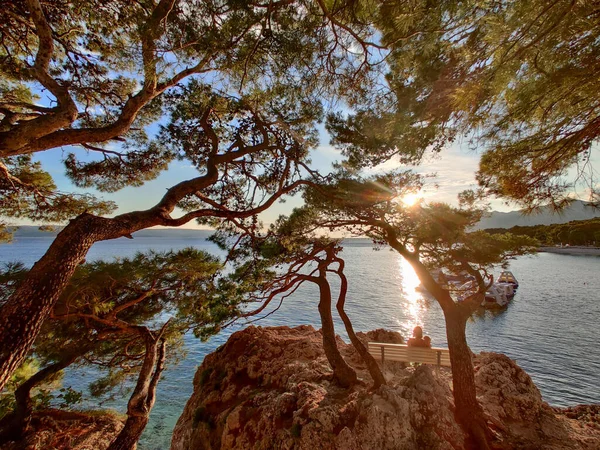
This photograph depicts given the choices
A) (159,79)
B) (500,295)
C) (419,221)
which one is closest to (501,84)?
(419,221)

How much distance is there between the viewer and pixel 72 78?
373cm

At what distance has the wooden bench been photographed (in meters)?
5.62

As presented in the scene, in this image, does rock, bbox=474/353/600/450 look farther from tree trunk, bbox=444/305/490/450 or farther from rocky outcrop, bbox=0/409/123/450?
rocky outcrop, bbox=0/409/123/450

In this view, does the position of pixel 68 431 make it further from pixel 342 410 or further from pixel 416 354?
pixel 416 354

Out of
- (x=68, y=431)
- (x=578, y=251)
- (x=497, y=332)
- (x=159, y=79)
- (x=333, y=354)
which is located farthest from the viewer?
(x=578, y=251)

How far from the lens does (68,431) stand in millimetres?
5137

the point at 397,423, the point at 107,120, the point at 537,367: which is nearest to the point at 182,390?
the point at 397,423

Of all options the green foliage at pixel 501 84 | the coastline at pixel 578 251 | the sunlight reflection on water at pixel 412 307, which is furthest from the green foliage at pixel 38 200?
the coastline at pixel 578 251

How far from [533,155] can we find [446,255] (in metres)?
1.80

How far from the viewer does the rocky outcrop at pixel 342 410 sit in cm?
339

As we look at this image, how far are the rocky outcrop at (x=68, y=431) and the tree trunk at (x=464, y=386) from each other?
6.73m

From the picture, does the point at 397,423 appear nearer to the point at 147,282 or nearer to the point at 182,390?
the point at 147,282

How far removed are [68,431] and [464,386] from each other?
7.59m

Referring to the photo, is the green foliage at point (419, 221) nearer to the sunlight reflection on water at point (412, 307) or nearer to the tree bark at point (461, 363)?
the tree bark at point (461, 363)
